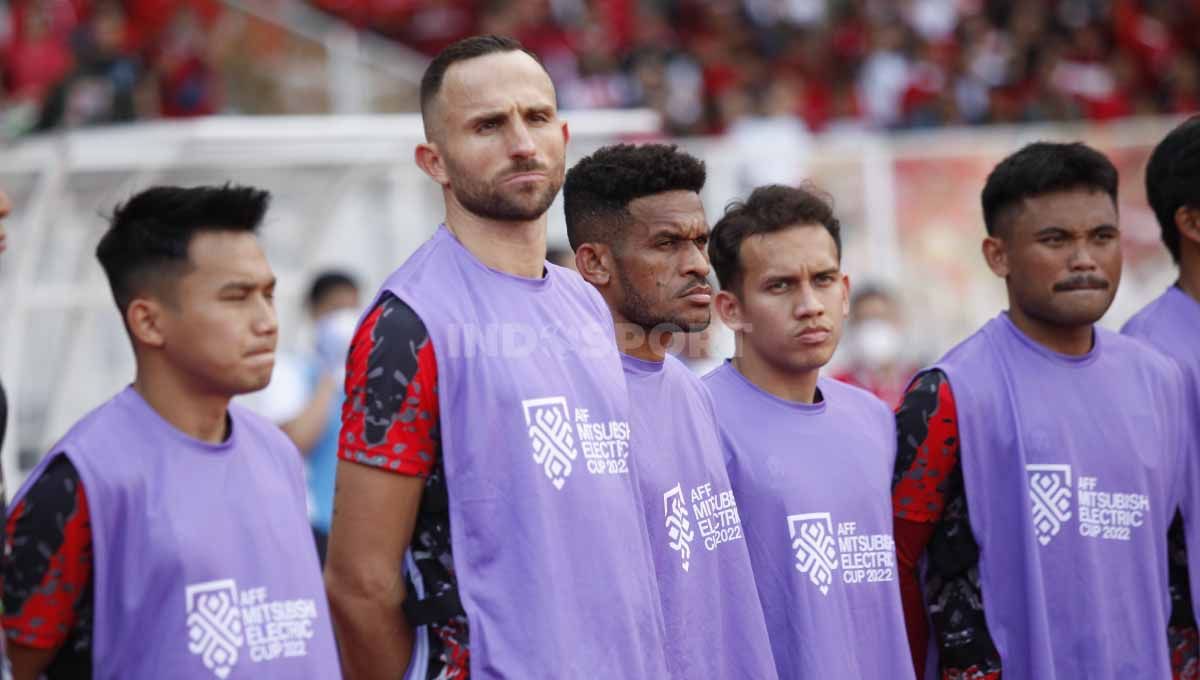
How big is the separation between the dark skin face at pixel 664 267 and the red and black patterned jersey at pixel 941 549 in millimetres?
771

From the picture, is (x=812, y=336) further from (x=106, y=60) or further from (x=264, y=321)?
(x=106, y=60)

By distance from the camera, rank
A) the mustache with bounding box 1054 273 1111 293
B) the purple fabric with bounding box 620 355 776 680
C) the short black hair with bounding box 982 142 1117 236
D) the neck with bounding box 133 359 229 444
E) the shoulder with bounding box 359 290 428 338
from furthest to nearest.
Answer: the short black hair with bounding box 982 142 1117 236 < the mustache with bounding box 1054 273 1111 293 < the purple fabric with bounding box 620 355 776 680 < the shoulder with bounding box 359 290 428 338 < the neck with bounding box 133 359 229 444

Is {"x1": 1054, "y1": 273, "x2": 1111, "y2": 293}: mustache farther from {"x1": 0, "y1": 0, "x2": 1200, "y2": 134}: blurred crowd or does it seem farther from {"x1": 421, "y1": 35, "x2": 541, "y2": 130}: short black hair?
{"x1": 0, "y1": 0, "x2": 1200, "y2": 134}: blurred crowd

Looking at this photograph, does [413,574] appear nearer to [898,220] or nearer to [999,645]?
[999,645]

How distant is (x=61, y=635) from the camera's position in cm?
337

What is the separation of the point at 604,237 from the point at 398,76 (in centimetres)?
754

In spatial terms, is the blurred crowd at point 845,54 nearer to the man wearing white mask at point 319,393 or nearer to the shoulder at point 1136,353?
the man wearing white mask at point 319,393

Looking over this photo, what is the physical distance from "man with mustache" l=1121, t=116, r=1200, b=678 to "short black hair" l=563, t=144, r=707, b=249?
5.26 feet

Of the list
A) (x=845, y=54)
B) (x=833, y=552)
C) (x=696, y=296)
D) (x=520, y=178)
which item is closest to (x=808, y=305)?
(x=696, y=296)

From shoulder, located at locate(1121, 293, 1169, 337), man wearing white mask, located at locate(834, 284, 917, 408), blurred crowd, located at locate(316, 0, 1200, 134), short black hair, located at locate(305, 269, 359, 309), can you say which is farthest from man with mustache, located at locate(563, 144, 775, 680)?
blurred crowd, located at locate(316, 0, 1200, 134)

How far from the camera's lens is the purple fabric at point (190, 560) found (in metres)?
3.38

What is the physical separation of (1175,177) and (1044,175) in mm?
626

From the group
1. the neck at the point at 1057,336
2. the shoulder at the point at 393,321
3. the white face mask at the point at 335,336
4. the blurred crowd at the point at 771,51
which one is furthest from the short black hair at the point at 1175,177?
the blurred crowd at the point at 771,51

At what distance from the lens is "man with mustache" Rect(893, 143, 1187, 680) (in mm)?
4609
